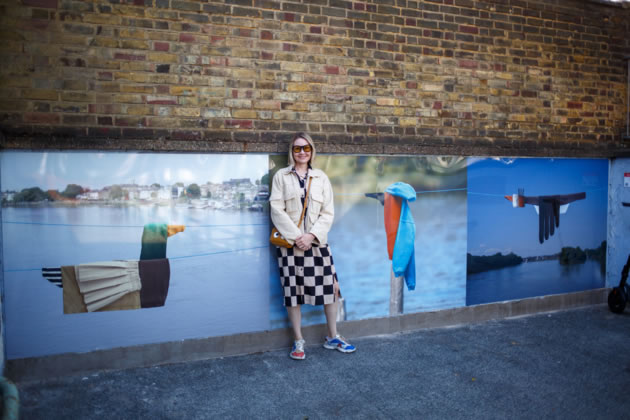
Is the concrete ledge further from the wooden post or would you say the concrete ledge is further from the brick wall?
the brick wall

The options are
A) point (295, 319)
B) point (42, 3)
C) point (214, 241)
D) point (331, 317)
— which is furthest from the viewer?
point (331, 317)

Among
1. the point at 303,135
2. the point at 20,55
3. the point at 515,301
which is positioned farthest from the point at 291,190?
the point at 515,301

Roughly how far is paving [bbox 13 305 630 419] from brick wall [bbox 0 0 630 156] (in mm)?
2057

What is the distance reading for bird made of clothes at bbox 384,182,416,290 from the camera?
17.7 feet

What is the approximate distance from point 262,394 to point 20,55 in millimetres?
3452

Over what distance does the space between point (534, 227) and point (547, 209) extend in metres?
0.32

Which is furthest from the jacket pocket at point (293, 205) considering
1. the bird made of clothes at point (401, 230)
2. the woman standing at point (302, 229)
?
the bird made of clothes at point (401, 230)

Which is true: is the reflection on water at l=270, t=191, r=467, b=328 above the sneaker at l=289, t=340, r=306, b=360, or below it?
above

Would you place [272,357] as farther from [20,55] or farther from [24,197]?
[20,55]

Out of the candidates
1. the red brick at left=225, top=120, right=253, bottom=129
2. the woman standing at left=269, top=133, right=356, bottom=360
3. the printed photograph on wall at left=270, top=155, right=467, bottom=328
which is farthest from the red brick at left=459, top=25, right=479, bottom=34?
the red brick at left=225, top=120, right=253, bottom=129

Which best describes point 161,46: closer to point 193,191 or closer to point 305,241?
point 193,191

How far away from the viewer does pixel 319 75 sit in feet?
16.4

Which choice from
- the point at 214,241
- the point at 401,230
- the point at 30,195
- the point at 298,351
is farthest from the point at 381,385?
the point at 30,195

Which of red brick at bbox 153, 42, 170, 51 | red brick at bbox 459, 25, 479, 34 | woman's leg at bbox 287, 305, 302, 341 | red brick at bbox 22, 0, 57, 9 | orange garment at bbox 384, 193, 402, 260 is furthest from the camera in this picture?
red brick at bbox 459, 25, 479, 34
